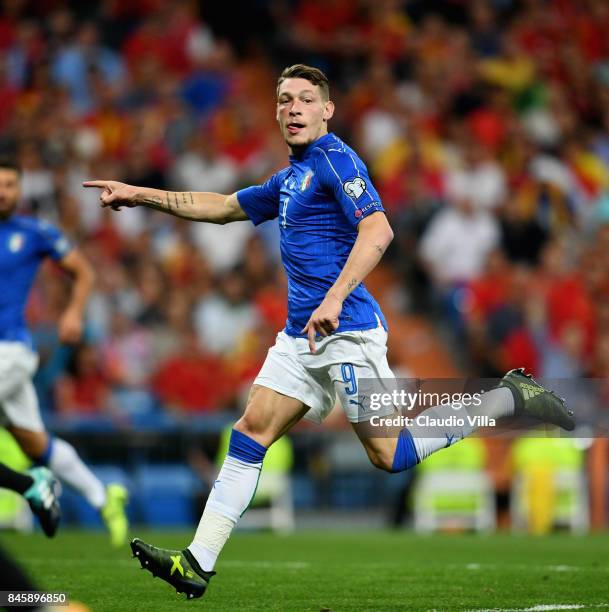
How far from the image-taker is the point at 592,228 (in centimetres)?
1648

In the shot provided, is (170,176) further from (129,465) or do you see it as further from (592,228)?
(592,228)

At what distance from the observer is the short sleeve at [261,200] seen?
671cm

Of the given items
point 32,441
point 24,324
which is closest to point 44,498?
point 32,441

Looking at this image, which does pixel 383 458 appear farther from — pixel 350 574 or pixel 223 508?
pixel 350 574

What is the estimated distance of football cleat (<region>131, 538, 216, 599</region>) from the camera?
590 centimetres

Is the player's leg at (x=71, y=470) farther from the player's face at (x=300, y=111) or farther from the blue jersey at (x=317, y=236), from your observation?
the player's face at (x=300, y=111)

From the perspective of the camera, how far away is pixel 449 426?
639 centimetres

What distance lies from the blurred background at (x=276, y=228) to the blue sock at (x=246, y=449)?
771 cm

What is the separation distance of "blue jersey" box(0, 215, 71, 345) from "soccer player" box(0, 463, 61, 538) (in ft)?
4.38

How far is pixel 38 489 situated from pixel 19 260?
196 cm

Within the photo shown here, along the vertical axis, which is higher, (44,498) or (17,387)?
(17,387)

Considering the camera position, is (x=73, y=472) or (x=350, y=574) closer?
(x=350, y=574)

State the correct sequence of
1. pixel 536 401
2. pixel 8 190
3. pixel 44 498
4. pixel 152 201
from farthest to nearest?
pixel 8 190, pixel 44 498, pixel 152 201, pixel 536 401

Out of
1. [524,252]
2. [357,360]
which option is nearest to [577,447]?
[524,252]
